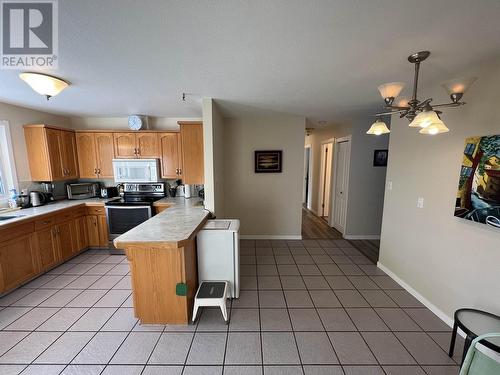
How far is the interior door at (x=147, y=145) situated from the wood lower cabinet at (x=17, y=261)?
1.87m

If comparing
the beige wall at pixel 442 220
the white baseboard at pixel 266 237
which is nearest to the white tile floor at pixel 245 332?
the beige wall at pixel 442 220

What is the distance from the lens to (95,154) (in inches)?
147

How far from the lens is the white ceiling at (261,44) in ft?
3.70

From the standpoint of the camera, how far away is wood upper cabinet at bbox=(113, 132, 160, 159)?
3.70 meters

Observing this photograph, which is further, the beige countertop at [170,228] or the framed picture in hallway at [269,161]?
the framed picture in hallway at [269,161]

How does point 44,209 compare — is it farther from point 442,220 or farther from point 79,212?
point 442,220

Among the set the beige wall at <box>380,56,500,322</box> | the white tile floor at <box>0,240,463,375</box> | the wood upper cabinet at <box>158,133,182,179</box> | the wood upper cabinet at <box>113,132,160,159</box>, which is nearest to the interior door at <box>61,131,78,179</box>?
the wood upper cabinet at <box>113,132,160,159</box>

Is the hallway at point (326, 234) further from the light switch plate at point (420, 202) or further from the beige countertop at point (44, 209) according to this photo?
the beige countertop at point (44, 209)

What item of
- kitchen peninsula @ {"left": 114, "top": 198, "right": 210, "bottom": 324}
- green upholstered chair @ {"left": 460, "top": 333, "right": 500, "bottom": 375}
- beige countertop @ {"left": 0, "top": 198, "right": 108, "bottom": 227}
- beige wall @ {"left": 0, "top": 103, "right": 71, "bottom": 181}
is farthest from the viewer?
beige wall @ {"left": 0, "top": 103, "right": 71, "bottom": 181}

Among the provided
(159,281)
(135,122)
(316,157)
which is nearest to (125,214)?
(135,122)

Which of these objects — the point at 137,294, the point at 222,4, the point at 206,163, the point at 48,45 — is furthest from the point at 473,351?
the point at 48,45

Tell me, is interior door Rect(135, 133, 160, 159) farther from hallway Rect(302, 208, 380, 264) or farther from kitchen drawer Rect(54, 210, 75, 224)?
hallway Rect(302, 208, 380, 264)

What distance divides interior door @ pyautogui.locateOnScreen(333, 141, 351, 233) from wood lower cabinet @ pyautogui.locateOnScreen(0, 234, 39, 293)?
506cm

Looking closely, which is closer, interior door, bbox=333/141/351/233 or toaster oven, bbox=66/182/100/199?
toaster oven, bbox=66/182/100/199
